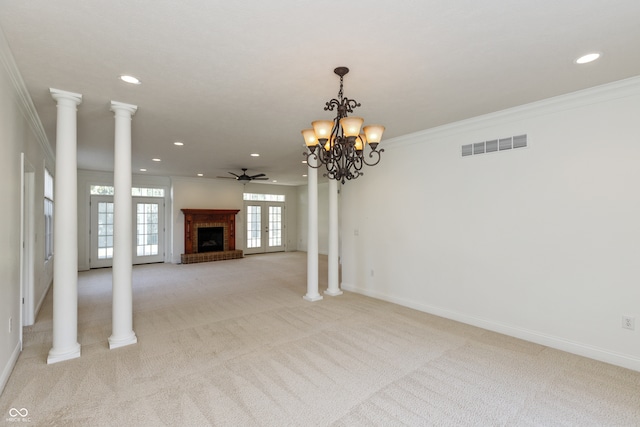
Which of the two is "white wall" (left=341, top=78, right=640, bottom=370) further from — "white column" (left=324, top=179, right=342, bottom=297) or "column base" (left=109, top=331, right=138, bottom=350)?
"column base" (left=109, top=331, right=138, bottom=350)

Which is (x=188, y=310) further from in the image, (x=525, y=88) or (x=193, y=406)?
(x=525, y=88)

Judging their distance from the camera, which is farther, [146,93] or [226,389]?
[146,93]

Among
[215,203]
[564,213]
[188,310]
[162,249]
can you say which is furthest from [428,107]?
[162,249]

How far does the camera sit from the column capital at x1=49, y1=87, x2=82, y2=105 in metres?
2.98

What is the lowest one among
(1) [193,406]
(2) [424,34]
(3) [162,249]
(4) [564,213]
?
(1) [193,406]

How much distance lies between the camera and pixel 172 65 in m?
2.52

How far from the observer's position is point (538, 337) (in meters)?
3.42

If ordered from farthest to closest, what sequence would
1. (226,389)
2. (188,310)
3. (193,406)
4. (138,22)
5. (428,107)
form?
1. (188,310)
2. (428,107)
3. (226,389)
4. (193,406)
5. (138,22)

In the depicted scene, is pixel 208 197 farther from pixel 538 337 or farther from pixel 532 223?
pixel 538 337

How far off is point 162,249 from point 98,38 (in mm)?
8111

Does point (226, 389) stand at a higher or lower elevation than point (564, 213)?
lower

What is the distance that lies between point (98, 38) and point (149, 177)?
24.9 feet

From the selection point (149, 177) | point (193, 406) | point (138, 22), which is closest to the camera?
point (138, 22)

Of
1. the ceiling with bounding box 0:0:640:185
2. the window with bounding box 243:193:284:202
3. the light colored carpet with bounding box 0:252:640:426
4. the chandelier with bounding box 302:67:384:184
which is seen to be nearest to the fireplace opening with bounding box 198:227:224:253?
the window with bounding box 243:193:284:202
